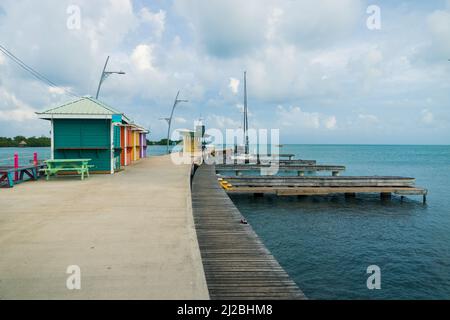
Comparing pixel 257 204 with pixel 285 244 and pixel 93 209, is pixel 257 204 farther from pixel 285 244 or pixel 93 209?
pixel 93 209

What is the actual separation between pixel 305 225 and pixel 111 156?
36.1 feet

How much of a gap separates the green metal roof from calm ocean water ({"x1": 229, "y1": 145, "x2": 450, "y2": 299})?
9.85 meters

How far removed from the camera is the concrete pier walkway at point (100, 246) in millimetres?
3953

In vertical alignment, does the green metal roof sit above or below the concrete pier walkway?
above

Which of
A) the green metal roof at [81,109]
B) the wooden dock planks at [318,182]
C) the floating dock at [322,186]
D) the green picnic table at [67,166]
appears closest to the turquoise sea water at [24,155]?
the green picnic table at [67,166]

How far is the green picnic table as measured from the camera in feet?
46.6

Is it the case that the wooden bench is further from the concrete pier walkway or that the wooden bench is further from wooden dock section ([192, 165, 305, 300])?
wooden dock section ([192, 165, 305, 300])

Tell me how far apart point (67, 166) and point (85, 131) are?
6.78 feet

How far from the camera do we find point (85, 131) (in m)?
16.0

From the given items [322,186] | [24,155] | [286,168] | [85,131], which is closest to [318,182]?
[322,186]

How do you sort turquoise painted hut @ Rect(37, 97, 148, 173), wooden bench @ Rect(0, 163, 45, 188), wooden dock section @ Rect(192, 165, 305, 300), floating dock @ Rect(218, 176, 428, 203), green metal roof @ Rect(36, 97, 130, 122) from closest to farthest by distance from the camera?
wooden dock section @ Rect(192, 165, 305, 300), wooden bench @ Rect(0, 163, 45, 188), green metal roof @ Rect(36, 97, 130, 122), turquoise painted hut @ Rect(37, 97, 148, 173), floating dock @ Rect(218, 176, 428, 203)

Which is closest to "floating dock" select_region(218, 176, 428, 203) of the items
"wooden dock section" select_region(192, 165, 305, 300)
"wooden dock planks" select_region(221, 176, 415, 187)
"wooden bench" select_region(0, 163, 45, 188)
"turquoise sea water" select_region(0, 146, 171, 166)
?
"wooden dock planks" select_region(221, 176, 415, 187)

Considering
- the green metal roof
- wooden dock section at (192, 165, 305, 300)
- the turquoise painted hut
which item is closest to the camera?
wooden dock section at (192, 165, 305, 300)

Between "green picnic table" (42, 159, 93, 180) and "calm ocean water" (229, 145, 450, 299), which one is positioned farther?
"green picnic table" (42, 159, 93, 180)
